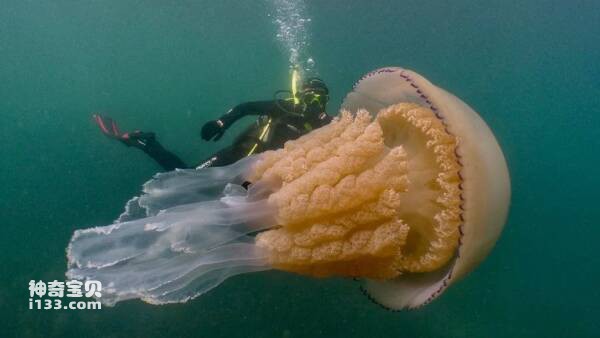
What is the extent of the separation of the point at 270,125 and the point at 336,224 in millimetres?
3281

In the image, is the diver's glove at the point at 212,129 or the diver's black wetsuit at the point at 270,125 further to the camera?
the diver's black wetsuit at the point at 270,125

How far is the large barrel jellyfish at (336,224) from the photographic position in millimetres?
2301

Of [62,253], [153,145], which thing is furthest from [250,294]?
[62,253]

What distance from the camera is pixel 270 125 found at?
5.55 metres

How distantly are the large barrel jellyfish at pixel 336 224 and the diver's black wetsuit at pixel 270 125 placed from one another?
2665 mm

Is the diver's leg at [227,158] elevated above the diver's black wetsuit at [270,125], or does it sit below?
below

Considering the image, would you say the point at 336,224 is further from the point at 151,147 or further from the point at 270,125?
the point at 151,147

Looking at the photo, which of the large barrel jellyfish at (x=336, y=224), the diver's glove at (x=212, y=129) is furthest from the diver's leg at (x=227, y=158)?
the large barrel jellyfish at (x=336, y=224)

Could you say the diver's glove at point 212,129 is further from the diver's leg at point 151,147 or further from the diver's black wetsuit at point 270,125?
the diver's leg at point 151,147

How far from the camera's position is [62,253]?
9.75 m

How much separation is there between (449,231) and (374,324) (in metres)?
7.11

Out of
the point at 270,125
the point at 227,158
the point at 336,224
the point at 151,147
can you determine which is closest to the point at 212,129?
the point at 227,158

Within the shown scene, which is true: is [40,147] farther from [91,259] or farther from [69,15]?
[69,15]

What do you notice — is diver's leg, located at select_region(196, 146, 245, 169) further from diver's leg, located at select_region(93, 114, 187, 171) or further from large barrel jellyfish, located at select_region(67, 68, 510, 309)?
large barrel jellyfish, located at select_region(67, 68, 510, 309)
